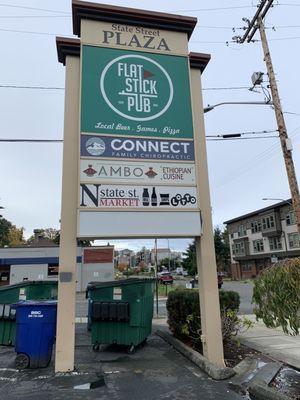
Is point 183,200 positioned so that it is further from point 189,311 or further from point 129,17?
point 129,17

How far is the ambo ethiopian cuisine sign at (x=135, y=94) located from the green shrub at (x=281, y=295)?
394cm

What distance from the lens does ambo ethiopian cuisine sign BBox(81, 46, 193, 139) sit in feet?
26.7

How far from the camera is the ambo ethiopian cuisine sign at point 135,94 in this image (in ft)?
26.7

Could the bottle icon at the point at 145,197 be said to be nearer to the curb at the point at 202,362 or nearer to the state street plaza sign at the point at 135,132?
the state street plaza sign at the point at 135,132

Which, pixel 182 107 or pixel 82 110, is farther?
pixel 182 107

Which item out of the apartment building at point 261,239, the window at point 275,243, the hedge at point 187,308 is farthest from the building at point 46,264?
the hedge at point 187,308

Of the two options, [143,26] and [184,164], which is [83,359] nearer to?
[184,164]

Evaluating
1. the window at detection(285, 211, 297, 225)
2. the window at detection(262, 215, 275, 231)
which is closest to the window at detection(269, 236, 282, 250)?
the window at detection(262, 215, 275, 231)

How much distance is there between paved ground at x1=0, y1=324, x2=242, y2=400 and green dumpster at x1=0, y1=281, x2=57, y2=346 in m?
1.01

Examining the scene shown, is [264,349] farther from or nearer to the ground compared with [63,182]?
nearer to the ground

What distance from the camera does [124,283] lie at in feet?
28.7

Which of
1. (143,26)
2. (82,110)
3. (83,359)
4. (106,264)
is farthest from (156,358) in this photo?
(106,264)

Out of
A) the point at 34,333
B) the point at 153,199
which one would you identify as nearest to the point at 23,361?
the point at 34,333

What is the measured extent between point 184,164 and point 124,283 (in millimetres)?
2991
